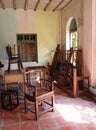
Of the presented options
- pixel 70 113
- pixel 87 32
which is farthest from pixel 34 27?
pixel 70 113

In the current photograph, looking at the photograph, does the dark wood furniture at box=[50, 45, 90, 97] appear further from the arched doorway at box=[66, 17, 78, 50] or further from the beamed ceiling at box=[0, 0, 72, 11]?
the beamed ceiling at box=[0, 0, 72, 11]

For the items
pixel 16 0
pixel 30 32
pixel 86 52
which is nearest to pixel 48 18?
pixel 30 32

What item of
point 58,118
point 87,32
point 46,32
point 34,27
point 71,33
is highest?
point 34,27

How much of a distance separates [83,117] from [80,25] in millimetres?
3029

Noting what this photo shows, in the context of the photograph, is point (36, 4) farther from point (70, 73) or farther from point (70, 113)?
point (70, 113)

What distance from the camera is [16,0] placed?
537 centimetres

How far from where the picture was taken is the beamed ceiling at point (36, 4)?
5.54 meters

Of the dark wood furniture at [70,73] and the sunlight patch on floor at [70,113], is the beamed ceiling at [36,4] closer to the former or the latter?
the dark wood furniture at [70,73]

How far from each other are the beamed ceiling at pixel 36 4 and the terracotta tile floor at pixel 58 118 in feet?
12.1

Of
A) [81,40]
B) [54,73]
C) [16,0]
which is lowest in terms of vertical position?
[54,73]

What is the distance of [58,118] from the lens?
310cm

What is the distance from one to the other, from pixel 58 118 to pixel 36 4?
4.47 meters

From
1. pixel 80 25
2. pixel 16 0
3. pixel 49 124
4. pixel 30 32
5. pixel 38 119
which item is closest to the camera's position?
pixel 49 124

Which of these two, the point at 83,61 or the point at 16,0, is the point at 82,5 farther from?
the point at 16,0
